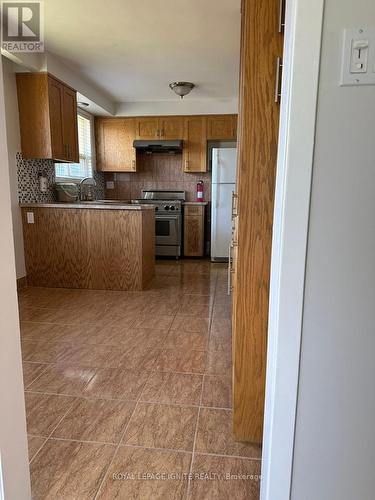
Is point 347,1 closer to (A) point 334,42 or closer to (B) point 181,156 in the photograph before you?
(A) point 334,42

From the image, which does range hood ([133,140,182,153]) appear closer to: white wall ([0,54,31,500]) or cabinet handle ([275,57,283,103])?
cabinet handle ([275,57,283,103])

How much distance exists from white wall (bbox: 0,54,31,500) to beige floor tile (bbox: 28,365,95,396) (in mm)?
769

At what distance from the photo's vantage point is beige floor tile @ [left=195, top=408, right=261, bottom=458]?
1362 millimetres

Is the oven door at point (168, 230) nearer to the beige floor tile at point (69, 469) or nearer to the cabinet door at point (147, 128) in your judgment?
the cabinet door at point (147, 128)

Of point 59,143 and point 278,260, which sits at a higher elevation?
point 59,143

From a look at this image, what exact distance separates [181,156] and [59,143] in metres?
2.28

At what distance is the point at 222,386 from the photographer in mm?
1823

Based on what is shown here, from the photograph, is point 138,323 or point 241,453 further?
point 138,323

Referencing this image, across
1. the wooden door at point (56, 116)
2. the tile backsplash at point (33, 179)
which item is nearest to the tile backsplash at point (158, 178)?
the tile backsplash at point (33, 179)

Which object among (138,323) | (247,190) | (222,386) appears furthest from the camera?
(138,323)

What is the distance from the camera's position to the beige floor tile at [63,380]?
178 cm

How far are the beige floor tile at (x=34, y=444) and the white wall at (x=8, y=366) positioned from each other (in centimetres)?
35

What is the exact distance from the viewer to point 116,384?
1831 millimetres

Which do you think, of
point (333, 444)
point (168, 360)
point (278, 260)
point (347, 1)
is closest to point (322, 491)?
point (333, 444)
